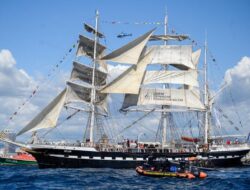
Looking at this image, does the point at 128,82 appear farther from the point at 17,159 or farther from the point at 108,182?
the point at 108,182

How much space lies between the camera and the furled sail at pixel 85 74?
72500 millimetres

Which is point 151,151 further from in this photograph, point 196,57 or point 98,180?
point 196,57

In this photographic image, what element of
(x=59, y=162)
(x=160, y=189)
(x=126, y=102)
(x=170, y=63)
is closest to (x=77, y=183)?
(x=160, y=189)

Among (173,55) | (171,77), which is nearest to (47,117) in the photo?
(171,77)

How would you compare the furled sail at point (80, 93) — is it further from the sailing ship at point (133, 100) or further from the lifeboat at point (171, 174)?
the lifeboat at point (171, 174)

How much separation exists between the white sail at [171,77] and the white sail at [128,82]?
482 centimetres

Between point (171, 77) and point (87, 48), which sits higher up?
point (87, 48)

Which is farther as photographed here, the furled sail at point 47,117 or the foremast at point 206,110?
the foremast at point 206,110

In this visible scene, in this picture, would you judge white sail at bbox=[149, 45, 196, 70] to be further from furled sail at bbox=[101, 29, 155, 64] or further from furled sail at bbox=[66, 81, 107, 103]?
furled sail at bbox=[66, 81, 107, 103]

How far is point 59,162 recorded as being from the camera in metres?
65.1

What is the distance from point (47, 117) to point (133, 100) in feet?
61.7

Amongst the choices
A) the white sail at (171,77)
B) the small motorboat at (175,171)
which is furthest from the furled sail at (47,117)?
the white sail at (171,77)

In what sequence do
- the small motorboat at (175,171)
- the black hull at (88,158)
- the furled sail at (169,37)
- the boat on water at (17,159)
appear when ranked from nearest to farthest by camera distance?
the small motorboat at (175,171)
the black hull at (88,158)
the boat on water at (17,159)
the furled sail at (169,37)

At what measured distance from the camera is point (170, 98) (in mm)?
81125
